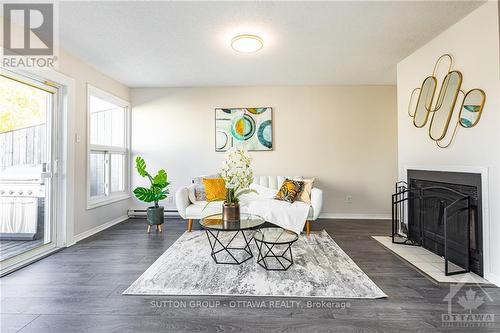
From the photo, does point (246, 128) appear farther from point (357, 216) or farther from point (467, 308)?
point (467, 308)

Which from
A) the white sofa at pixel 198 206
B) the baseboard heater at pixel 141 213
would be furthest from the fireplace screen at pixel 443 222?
the baseboard heater at pixel 141 213

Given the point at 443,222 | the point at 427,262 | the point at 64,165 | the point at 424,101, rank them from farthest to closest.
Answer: the point at 64,165 → the point at 424,101 → the point at 443,222 → the point at 427,262

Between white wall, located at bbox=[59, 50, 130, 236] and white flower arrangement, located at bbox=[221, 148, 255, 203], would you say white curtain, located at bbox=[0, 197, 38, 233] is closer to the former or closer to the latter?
white wall, located at bbox=[59, 50, 130, 236]

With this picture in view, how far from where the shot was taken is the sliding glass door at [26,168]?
2557mm

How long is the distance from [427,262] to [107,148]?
4.94m

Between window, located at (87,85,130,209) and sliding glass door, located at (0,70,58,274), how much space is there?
2.07 feet

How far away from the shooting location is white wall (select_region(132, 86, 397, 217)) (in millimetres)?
4594

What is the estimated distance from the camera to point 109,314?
1.73 meters

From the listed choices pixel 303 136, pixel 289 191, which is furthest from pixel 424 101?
pixel 289 191

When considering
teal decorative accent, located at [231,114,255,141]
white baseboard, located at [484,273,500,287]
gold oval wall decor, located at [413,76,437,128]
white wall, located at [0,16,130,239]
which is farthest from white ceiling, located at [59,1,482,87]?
white baseboard, located at [484,273,500,287]

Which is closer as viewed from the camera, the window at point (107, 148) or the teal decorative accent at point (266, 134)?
the window at point (107, 148)

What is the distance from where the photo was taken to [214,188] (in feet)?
12.8

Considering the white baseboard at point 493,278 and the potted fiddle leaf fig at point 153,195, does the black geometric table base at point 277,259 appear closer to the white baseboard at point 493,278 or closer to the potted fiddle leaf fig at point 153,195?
the white baseboard at point 493,278

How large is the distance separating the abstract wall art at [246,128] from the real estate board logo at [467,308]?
332cm
